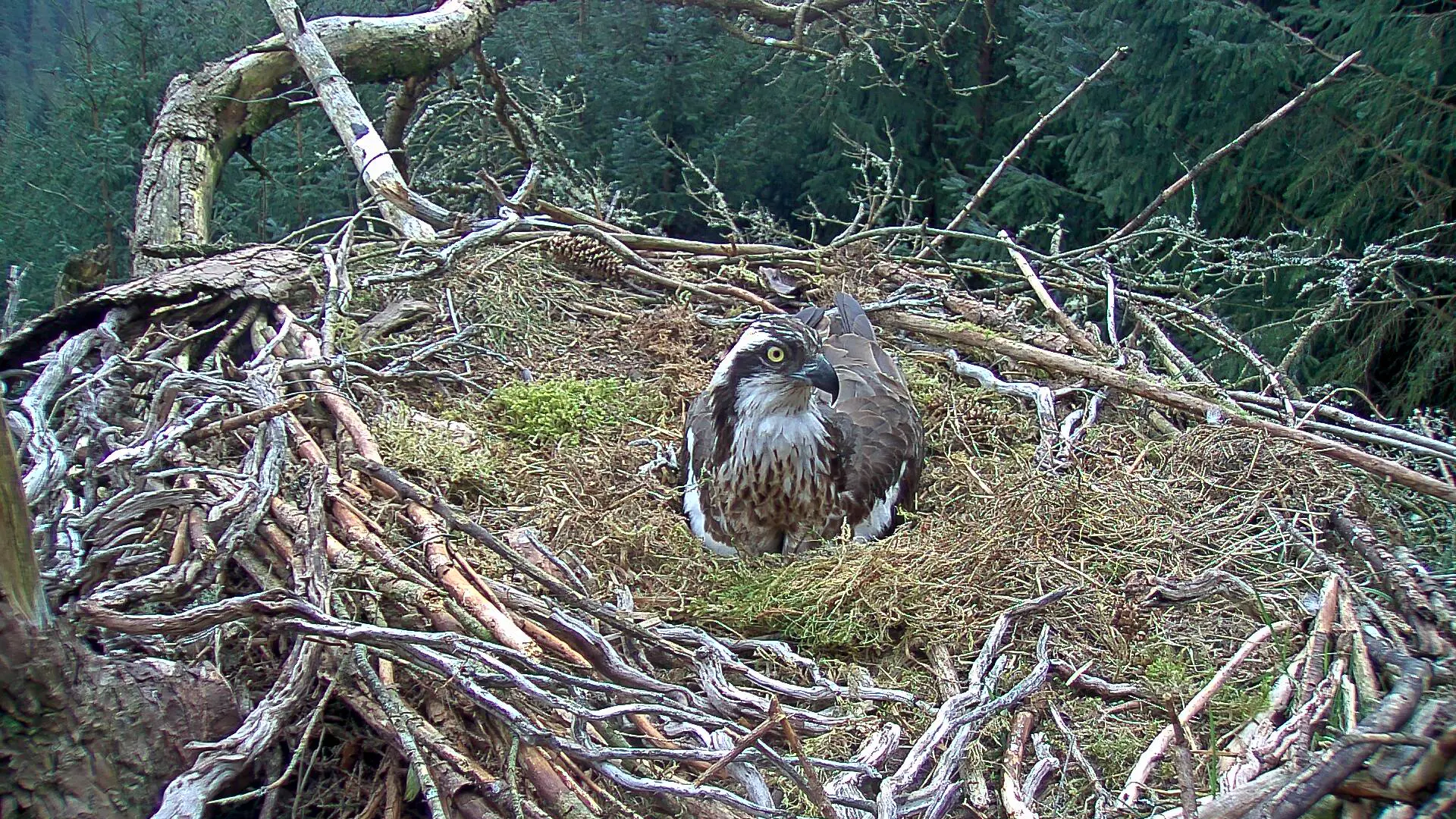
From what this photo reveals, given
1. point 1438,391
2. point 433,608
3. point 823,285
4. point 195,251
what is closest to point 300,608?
point 433,608

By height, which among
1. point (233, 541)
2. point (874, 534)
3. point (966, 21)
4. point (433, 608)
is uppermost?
point (966, 21)

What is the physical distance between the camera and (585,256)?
15.4ft

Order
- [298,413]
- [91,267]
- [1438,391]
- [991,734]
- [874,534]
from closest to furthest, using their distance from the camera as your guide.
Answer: [991,734] → [298,413] → [874,534] → [91,267] → [1438,391]

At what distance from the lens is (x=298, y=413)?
310 cm

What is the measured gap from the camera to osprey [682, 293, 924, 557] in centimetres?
318

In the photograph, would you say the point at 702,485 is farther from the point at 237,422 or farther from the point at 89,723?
the point at 89,723

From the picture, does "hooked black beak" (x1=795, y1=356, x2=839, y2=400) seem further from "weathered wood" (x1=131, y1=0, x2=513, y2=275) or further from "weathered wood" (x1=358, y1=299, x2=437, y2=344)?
"weathered wood" (x1=131, y1=0, x2=513, y2=275)

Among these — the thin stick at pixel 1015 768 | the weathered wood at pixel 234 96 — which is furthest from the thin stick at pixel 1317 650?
the weathered wood at pixel 234 96

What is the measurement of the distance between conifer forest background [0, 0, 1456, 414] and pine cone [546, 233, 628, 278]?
82cm

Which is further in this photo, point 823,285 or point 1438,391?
point 1438,391

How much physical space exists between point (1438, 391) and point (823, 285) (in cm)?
355

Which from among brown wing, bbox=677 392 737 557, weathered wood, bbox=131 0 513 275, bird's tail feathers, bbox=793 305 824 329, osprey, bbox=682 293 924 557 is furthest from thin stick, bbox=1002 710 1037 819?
weathered wood, bbox=131 0 513 275

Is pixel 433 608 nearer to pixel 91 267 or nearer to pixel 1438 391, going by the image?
pixel 91 267

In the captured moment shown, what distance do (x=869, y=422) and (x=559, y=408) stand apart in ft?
3.96
